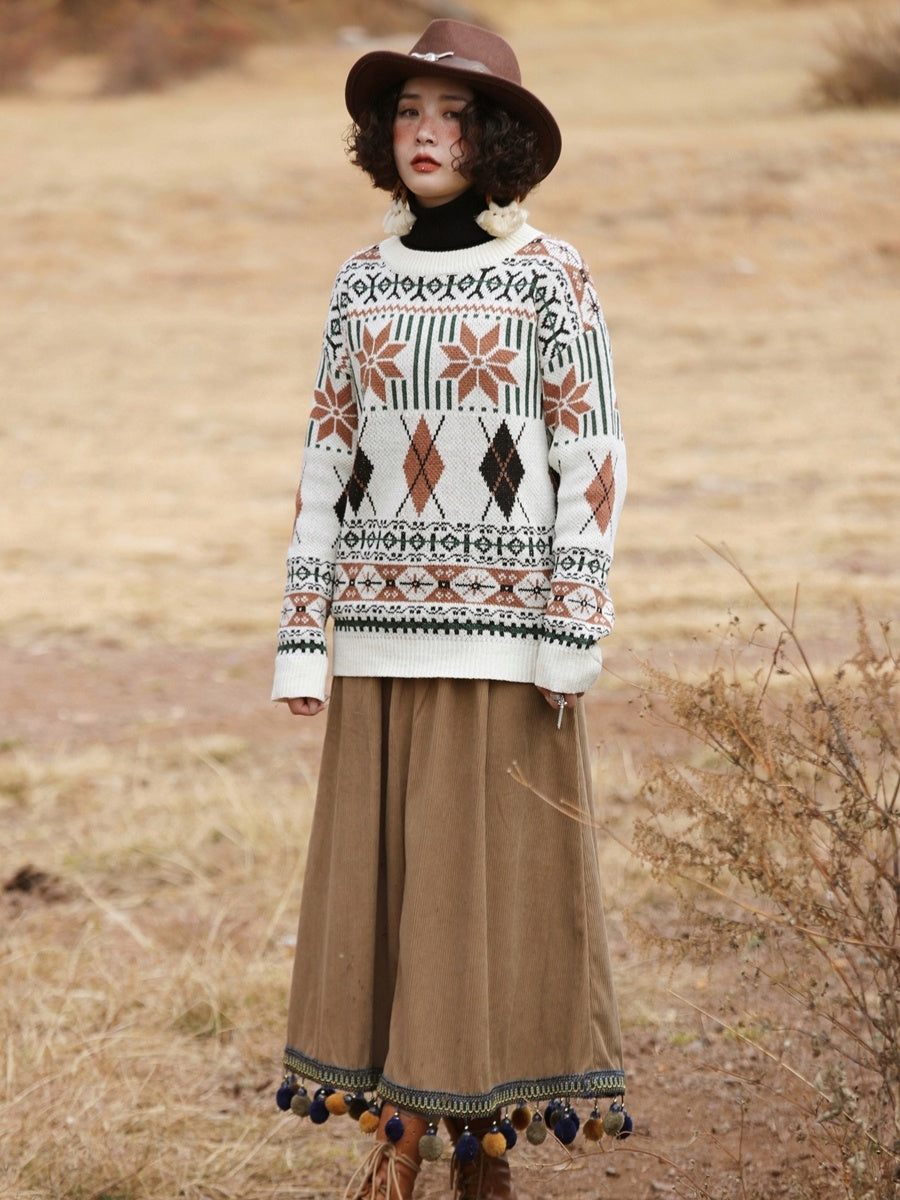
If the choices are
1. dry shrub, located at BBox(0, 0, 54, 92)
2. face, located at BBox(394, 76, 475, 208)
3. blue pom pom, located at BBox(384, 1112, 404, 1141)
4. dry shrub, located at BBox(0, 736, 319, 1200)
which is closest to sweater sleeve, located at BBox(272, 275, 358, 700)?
face, located at BBox(394, 76, 475, 208)

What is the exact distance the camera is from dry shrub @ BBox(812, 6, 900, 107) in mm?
18344

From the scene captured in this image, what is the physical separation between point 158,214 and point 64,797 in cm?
1259

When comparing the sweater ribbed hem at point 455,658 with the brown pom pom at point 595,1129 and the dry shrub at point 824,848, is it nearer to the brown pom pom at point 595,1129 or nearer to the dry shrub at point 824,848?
the dry shrub at point 824,848

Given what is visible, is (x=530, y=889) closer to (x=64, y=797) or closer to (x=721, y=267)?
Answer: (x=64, y=797)

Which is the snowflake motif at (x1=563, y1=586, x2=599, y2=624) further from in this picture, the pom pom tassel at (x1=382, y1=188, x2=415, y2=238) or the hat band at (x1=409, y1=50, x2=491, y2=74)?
the hat band at (x1=409, y1=50, x2=491, y2=74)

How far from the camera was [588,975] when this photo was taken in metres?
2.67

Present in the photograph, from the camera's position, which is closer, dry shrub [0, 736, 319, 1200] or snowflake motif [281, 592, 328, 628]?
snowflake motif [281, 592, 328, 628]

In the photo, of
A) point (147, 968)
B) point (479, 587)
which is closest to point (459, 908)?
point (479, 587)

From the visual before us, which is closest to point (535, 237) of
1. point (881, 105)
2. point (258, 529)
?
point (258, 529)

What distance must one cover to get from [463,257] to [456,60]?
314mm

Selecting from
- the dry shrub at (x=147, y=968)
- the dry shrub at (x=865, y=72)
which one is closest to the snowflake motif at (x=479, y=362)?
the dry shrub at (x=147, y=968)

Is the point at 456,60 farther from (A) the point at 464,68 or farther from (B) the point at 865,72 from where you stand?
(B) the point at 865,72

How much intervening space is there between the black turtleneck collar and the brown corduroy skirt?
2.40ft

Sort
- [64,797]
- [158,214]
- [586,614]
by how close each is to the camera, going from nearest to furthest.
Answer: [586,614], [64,797], [158,214]
